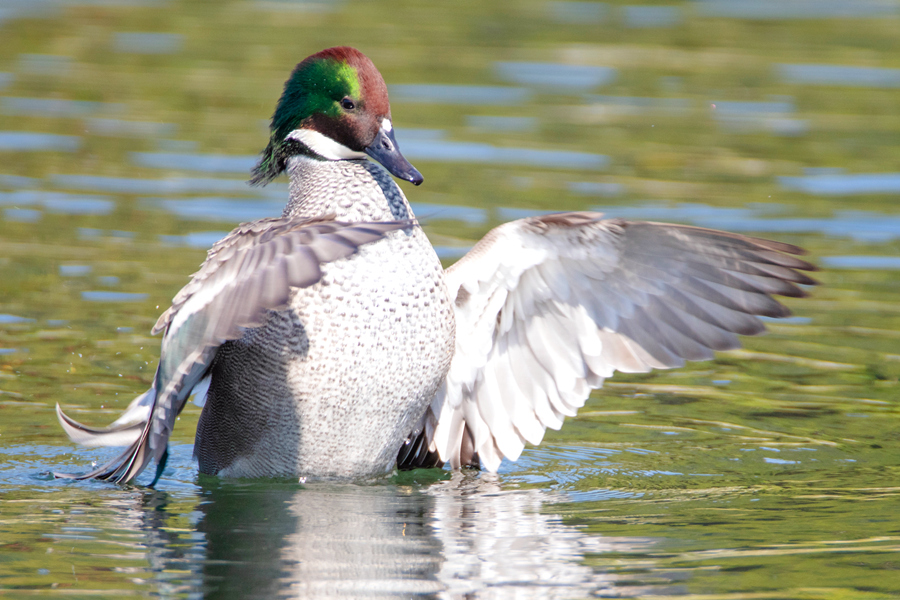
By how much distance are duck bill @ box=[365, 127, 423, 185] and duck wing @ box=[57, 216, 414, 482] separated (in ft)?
2.46

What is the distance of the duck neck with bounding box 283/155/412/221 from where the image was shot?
5.90 meters

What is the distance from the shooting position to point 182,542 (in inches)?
202

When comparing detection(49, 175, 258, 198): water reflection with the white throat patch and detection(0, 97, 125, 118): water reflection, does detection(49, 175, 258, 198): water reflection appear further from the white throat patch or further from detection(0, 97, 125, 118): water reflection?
the white throat patch

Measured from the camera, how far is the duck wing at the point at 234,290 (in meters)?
4.62

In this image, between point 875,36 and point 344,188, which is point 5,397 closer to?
point 344,188

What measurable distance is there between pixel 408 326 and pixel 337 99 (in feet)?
3.65

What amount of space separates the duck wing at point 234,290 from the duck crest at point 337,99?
31.5 inches

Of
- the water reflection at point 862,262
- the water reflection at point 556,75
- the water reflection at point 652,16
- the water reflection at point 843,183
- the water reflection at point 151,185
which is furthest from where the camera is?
the water reflection at point 652,16

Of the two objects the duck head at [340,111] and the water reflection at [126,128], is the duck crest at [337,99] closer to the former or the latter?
the duck head at [340,111]

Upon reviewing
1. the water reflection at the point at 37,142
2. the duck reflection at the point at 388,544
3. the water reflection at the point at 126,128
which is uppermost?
the water reflection at the point at 126,128

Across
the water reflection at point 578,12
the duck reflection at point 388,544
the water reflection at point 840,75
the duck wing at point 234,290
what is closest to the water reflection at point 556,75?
the water reflection at point 840,75

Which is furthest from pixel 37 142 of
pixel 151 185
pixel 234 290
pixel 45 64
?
pixel 234 290

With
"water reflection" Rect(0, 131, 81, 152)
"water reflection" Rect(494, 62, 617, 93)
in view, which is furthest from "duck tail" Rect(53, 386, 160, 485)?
"water reflection" Rect(494, 62, 617, 93)

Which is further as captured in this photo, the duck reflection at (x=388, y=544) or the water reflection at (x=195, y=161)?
the water reflection at (x=195, y=161)
